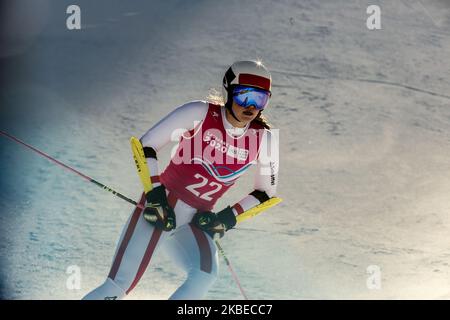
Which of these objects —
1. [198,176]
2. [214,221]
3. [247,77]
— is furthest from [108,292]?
[247,77]

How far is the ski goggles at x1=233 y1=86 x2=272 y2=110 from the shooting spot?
5914 mm

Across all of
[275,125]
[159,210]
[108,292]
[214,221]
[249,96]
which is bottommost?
[275,125]

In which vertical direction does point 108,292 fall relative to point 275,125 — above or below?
above

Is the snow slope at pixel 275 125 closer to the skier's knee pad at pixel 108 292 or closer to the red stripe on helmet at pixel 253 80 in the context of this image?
the skier's knee pad at pixel 108 292

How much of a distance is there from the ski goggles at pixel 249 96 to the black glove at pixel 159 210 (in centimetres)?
84

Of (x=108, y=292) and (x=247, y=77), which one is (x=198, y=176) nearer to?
(x=247, y=77)

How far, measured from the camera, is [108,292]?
227 inches

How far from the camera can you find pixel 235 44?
471 inches

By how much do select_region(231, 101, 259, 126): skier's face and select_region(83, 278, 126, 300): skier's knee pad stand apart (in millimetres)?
1468

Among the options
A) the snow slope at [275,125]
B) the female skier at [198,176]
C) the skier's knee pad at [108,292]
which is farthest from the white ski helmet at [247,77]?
the snow slope at [275,125]

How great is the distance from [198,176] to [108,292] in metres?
1.05

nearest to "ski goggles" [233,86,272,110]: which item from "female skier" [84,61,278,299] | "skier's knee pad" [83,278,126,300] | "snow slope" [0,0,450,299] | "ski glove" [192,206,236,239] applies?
"female skier" [84,61,278,299]

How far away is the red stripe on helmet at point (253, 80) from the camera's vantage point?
590 cm

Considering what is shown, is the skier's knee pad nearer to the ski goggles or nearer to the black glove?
the black glove
